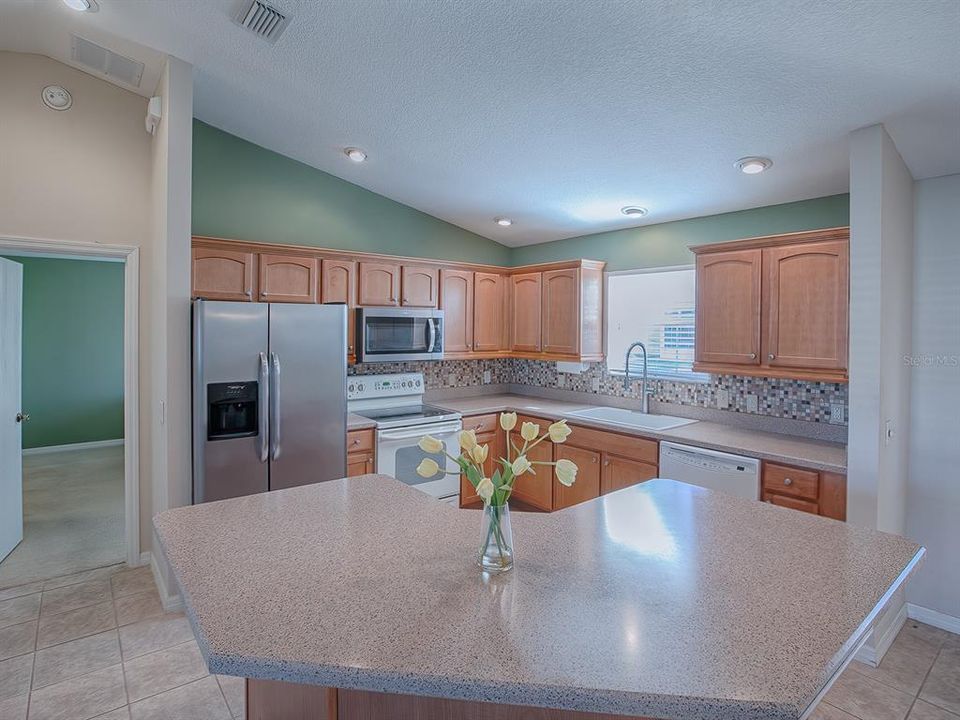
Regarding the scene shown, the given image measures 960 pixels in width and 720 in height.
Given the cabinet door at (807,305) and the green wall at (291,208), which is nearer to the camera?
the cabinet door at (807,305)

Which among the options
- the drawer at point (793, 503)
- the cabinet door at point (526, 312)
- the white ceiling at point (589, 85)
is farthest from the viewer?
the cabinet door at point (526, 312)

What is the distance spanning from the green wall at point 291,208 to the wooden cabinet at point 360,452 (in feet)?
5.12

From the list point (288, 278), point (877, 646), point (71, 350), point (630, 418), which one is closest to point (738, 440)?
point (630, 418)

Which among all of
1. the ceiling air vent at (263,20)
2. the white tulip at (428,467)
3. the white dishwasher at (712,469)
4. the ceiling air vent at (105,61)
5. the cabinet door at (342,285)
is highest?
the ceiling air vent at (105,61)

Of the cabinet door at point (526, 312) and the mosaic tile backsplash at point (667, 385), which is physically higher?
the cabinet door at point (526, 312)

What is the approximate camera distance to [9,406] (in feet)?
11.4

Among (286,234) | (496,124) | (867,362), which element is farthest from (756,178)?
(286,234)

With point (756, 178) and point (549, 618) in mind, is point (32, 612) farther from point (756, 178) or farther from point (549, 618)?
point (756, 178)

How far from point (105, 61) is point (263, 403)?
6.89 feet

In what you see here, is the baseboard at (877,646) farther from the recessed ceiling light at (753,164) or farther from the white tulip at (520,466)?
the recessed ceiling light at (753,164)

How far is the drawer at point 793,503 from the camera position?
8.91ft

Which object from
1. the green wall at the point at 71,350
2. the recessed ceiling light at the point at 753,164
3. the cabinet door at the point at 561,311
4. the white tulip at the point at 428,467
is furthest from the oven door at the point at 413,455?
the green wall at the point at 71,350

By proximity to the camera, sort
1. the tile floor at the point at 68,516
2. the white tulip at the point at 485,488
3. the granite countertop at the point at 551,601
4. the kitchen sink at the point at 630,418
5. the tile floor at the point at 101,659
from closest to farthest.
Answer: the granite countertop at the point at 551,601, the white tulip at the point at 485,488, the tile floor at the point at 101,659, the tile floor at the point at 68,516, the kitchen sink at the point at 630,418

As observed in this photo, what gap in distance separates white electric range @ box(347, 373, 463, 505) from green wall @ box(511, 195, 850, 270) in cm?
178
